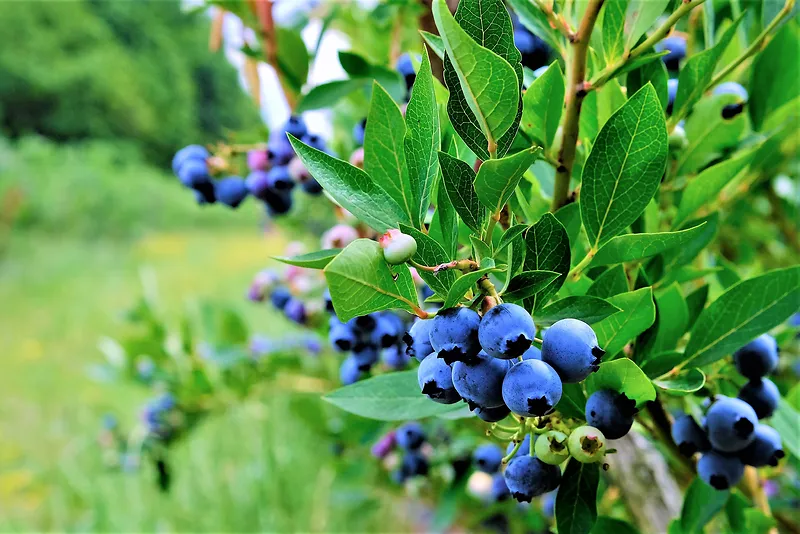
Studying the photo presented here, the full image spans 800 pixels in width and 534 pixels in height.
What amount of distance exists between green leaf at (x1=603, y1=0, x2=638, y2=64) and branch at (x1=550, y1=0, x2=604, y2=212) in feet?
0.07

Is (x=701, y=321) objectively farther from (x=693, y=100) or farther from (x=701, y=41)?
(x=701, y=41)

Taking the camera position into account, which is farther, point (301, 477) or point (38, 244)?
point (38, 244)

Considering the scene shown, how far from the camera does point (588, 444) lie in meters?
0.35

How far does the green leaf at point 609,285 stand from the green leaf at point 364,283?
0.14m

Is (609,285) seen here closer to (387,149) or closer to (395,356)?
(387,149)

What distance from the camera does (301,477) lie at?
7.63 feet

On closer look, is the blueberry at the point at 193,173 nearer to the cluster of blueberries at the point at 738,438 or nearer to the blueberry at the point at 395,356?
the blueberry at the point at 395,356

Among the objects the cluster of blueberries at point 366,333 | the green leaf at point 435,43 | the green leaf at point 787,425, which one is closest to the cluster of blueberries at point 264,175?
the cluster of blueberries at point 366,333

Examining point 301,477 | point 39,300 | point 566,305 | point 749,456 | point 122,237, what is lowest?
point 122,237

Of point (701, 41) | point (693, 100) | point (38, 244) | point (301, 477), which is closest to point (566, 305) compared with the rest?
point (693, 100)

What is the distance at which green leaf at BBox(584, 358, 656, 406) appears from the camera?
1.11ft

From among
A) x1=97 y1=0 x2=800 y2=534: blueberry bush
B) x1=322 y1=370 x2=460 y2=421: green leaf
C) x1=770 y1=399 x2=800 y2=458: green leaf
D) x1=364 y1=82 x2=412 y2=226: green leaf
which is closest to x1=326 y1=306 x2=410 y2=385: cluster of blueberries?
x1=97 y1=0 x2=800 y2=534: blueberry bush

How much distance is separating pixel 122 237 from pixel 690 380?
7982mm

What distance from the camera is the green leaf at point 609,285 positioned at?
39 cm
